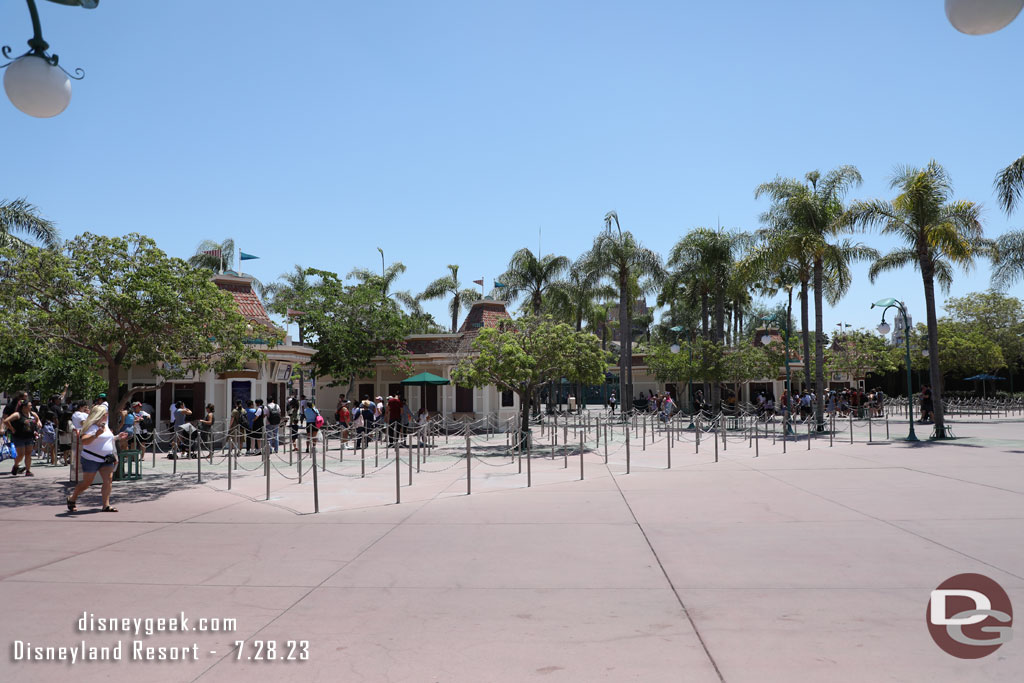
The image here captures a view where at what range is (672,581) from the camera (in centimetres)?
656

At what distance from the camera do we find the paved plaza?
468 centimetres

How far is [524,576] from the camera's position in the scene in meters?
6.82

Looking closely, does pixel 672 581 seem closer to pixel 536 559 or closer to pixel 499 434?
pixel 536 559

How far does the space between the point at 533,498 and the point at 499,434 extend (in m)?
17.0

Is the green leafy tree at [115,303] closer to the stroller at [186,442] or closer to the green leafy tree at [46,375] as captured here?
the stroller at [186,442]

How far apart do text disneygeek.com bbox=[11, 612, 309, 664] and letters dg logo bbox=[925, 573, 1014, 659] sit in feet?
14.7

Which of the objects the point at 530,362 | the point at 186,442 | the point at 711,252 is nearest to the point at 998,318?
the point at 711,252

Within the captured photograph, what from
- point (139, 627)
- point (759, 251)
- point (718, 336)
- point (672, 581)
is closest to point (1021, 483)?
point (672, 581)

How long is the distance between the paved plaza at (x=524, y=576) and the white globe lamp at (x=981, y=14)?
13.1 ft

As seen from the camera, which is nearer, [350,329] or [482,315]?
Result: [350,329]

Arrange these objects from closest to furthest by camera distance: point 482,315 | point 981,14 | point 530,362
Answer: point 981,14, point 530,362, point 482,315

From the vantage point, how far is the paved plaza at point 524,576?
4.68 metres

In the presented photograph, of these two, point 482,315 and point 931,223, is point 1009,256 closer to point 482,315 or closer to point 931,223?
point 931,223

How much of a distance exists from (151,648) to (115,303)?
33.2ft
